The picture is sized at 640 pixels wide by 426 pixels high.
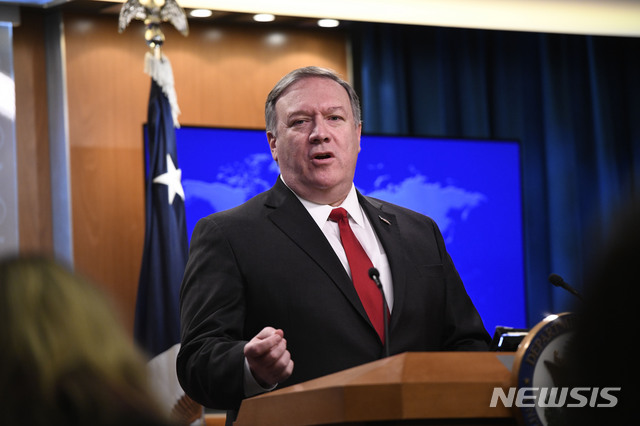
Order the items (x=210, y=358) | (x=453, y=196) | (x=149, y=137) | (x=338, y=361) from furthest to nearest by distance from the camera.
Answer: (x=453, y=196)
(x=149, y=137)
(x=338, y=361)
(x=210, y=358)

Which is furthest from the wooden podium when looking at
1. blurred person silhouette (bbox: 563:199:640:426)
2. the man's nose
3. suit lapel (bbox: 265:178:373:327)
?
the man's nose

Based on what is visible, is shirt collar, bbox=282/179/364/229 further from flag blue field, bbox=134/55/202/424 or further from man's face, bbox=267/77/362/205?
flag blue field, bbox=134/55/202/424

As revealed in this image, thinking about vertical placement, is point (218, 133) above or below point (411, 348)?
above

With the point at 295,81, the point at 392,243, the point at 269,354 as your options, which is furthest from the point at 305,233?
the point at 269,354

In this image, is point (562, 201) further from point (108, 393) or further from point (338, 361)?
point (108, 393)

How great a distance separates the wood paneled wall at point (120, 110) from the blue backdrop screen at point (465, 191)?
1.92 ft

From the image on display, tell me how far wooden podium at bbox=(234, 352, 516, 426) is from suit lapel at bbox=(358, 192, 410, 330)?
36.2 inches

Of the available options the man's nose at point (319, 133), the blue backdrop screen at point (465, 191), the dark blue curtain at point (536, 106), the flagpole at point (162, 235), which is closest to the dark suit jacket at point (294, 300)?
the man's nose at point (319, 133)

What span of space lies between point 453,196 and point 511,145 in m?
0.57

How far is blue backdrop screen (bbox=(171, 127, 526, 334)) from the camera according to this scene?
5871 mm

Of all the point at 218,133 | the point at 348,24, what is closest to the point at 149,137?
the point at 218,133

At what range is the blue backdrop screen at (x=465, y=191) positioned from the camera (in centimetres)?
587

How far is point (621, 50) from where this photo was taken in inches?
280

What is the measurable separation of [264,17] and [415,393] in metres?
4.89
